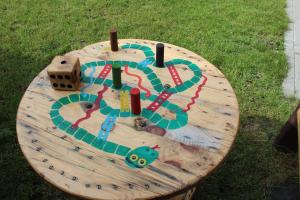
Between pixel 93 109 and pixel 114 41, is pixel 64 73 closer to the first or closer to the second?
pixel 93 109

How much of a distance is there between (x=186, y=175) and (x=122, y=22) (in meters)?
3.11

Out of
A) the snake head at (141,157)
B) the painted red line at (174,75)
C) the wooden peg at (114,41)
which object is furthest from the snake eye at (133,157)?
the wooden peg at (114,41)

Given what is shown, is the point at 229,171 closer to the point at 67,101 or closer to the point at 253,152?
the point at 253,152

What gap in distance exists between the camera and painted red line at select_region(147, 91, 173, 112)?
83.5 inches

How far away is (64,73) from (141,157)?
28.5 inches

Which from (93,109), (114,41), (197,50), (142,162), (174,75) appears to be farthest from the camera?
(197,50)

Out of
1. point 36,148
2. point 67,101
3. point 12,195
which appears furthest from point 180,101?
point 12,195

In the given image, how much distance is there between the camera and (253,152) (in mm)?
2982

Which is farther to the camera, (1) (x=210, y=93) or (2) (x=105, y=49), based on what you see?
(2) (x=105, y=49)

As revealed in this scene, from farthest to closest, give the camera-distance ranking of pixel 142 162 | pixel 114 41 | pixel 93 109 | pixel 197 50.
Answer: pixel 197 50, pixel 114 41, pixel 93 109, pixel 142 162

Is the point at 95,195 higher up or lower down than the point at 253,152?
higher up

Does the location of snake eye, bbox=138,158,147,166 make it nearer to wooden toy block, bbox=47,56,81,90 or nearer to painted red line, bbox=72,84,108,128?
painted red line, bbox=72,84,108,128

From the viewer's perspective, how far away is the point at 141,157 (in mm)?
1825

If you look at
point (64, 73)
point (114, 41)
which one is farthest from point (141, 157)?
point (114, 41)
